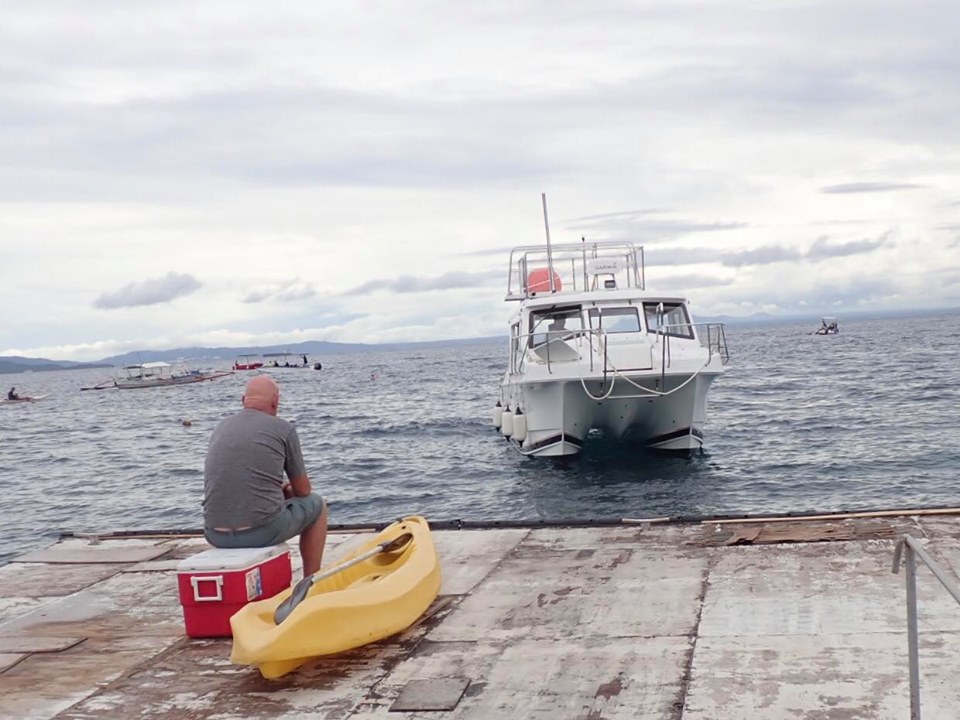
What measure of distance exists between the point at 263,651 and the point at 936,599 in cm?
356

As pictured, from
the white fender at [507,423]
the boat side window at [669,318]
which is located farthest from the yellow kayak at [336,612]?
the white fender at [507,423]

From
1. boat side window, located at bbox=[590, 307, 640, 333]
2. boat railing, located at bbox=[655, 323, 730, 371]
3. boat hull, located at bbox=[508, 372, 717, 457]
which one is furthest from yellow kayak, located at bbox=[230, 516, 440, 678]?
boat side window, located at bbox=[590, 307, 640, 333]

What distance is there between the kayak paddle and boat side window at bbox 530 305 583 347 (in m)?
13.2

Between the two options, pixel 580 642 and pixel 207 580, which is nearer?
pixel 580 642

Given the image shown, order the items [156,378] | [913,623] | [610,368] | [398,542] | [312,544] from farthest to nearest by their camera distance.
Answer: [156,378] → [610,368] → [398,542] → [312,544] → [913,623]

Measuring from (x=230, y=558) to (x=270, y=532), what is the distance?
322 millimetres

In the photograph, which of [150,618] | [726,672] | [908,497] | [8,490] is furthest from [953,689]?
[8,490]

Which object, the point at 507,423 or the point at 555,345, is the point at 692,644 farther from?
the point at 507,423

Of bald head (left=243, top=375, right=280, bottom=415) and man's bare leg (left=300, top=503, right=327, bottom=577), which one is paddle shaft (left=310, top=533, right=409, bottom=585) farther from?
bald head (left=243, top=375, right=280, bottom=415)

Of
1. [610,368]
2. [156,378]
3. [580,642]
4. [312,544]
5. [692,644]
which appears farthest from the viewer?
[156,378]

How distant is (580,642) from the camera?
5191mm

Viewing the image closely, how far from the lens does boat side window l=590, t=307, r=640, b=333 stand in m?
19.6

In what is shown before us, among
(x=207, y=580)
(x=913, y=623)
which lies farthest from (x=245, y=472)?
(x=913, y=623)

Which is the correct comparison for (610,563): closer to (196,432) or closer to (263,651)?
(263,651)
